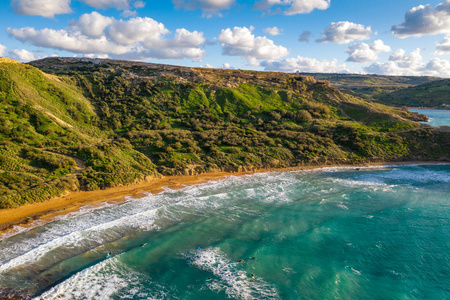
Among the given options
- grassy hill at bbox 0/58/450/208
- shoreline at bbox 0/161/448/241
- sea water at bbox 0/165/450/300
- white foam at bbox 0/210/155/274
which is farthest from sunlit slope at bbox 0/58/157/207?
white foam at bbox 0/210/155/274

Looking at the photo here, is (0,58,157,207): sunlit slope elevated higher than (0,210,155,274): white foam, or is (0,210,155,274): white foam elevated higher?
(0,58,157,207): sunlit slope

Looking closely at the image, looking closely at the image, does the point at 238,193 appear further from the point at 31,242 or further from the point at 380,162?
the point at 380,162

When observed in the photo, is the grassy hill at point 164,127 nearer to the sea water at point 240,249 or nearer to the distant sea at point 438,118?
the distant sea at point 438,118

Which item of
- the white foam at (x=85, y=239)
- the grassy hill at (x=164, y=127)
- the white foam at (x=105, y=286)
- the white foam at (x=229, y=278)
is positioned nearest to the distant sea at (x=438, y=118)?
the grassy hill at (x=164, y=127)

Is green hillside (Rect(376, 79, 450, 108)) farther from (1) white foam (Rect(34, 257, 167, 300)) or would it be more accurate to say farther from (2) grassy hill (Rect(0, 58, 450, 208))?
(1) white foam (Rect(34, 257, 167, 300))

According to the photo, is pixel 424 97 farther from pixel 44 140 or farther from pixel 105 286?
pixel 105 286

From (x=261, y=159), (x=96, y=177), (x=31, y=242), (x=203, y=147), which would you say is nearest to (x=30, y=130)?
(x=96, y=177)

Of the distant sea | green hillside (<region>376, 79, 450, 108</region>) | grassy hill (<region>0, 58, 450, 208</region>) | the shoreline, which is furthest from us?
green hillside (<region>376, 79, 450, 108</region>)
